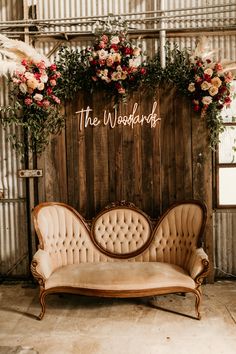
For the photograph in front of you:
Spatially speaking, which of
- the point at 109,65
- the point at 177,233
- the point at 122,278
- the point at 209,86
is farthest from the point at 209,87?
the point at 122,278

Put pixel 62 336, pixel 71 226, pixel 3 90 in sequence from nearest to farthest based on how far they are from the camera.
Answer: pixel 62 336, pixel 71 226, pixel 3 90

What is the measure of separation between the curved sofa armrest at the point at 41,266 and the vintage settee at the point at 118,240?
1 cm

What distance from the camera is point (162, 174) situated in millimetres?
4988

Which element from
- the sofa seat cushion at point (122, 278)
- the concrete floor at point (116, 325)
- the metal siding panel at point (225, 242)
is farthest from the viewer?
the metal siding panel at point (225, 242)

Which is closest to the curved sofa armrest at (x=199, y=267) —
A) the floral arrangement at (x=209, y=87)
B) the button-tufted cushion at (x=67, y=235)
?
the button-tufted cushion at (x=67, y=235)

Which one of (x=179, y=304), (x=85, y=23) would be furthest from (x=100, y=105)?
(x=179, y=304)

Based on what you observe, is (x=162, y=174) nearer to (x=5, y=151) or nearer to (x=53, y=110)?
(x=53, y=110)

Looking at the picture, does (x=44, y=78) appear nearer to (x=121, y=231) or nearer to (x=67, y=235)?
(x=67, y=235)

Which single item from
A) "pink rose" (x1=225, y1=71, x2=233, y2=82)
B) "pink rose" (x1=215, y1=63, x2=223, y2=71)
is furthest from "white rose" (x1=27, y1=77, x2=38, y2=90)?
"pink rose" (x1=225, y1=71, x2=233, y2=82)

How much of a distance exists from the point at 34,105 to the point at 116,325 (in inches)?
102

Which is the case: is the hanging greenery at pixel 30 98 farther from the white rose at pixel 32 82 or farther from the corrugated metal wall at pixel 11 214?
the corrugated metal wall at pixel 11 214

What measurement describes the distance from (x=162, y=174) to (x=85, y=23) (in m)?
2.07

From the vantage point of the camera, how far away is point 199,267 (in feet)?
13.5

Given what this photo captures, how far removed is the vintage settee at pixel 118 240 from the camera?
14.5 feet
